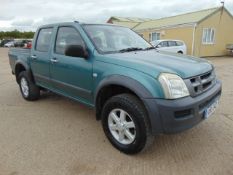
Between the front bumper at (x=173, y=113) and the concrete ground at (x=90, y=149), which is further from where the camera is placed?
the concrete ground at (x=90, y=149)

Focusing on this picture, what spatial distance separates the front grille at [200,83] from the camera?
2.77 metres

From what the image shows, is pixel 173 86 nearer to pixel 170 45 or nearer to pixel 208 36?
pixel 170 45

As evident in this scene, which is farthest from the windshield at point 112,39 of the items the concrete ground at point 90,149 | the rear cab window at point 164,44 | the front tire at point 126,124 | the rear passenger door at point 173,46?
the rear passenger door at point 173,46

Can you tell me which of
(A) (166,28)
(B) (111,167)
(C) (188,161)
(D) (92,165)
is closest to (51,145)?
(D) (92,165)

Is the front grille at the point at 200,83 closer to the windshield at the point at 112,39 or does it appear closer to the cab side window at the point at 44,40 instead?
the windshield at the point at 112,39

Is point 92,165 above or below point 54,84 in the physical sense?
below

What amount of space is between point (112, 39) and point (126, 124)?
4.91ft

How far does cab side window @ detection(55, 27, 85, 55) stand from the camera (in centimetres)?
385

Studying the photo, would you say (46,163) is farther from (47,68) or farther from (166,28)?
(166,28)

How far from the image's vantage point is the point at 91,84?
3523mm

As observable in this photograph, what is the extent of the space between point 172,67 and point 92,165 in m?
1.56

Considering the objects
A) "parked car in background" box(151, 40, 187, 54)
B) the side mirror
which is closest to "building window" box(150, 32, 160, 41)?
A: "parked car in background" box(151, 40, 187, 54)

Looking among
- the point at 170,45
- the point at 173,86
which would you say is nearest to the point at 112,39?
the point at 173,86

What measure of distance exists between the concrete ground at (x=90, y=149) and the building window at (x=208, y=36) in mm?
16607
